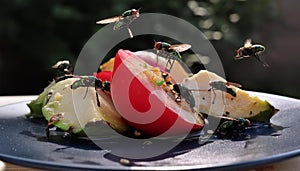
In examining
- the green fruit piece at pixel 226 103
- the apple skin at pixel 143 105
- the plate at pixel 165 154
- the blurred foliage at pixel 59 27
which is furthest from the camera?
Answer: the blurred foliage at pixel 59 27

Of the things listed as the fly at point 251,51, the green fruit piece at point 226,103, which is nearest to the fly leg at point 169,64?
the green fruit piece at point 226,103

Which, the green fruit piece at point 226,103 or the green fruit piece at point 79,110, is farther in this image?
the green fruit piece at point 226,103

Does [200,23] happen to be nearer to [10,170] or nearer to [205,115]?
[205,115]

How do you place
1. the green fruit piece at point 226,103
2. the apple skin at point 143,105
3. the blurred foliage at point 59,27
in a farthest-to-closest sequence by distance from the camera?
the blurred foliage at point 59,27 < the green fruit piece at point 226,103 < the apple skin at point 143,105

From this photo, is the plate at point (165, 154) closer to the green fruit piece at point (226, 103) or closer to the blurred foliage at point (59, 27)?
the green fruit piece at point (226, 103)

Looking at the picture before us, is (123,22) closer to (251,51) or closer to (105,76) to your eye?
(105,76)

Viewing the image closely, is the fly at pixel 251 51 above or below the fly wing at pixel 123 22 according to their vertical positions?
below

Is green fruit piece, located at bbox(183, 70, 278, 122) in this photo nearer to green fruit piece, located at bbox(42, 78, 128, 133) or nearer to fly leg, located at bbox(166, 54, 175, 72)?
fly leg, located at bbox(166, 54, 175, 72)
